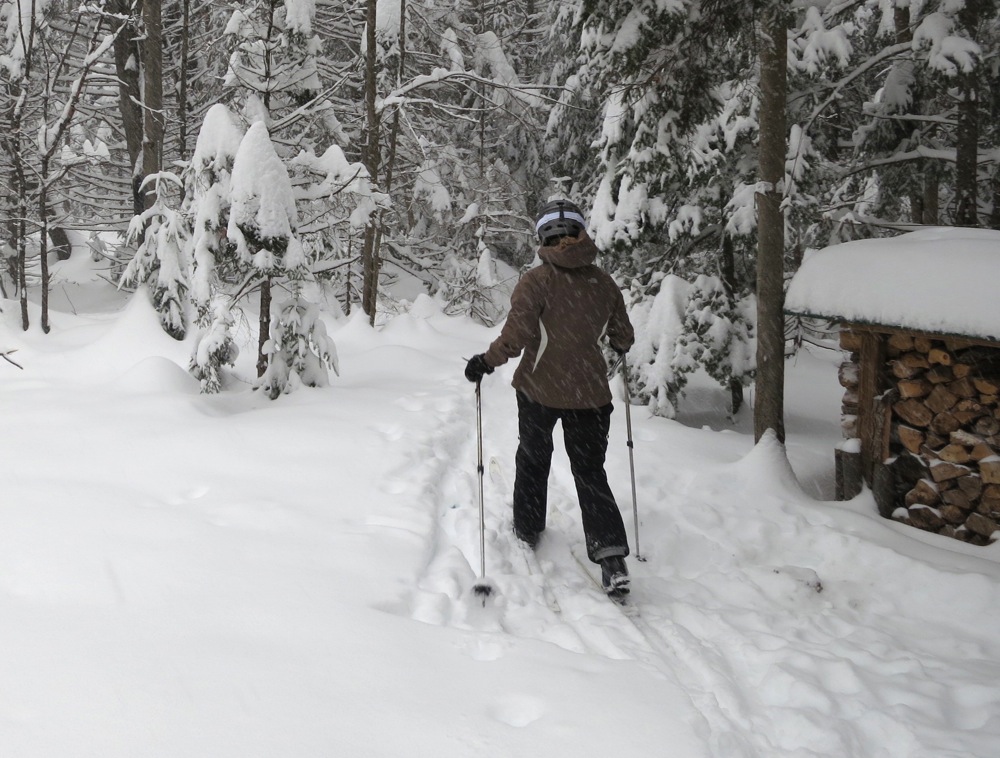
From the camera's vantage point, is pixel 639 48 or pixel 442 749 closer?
pixel 442 749

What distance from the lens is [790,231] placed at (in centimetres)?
865

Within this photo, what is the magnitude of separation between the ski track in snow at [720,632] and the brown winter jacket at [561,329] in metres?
1.18

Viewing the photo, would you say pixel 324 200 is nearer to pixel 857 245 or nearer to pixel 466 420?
pixel 466 420

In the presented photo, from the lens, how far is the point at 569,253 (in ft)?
14.9

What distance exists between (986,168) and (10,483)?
37.5 feet

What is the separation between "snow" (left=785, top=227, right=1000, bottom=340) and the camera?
16.7 ft

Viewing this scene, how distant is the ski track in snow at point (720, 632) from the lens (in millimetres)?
3230

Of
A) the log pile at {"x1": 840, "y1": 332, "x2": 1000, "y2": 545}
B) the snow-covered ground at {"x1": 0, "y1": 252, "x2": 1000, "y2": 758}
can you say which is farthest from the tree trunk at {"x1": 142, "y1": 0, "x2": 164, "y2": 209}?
the log pile at {"x1": 840, "y1": 332, "x2": 1000, "y2": 545}

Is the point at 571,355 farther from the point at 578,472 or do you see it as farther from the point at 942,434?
the point at 942,434

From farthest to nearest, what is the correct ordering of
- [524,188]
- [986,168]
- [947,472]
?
[524,188] → [986,168] → [947,472]

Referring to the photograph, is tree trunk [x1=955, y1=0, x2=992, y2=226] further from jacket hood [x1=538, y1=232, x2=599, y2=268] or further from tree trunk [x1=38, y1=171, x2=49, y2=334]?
tree trunk [x1=38, y1=171, x2=49, y2=334]

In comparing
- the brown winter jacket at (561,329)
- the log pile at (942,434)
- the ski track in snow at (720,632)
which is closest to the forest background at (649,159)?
the log pile at (942,434)

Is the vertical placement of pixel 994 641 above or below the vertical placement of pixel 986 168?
below

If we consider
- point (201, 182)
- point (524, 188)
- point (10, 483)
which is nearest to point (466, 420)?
point (201, 182)
